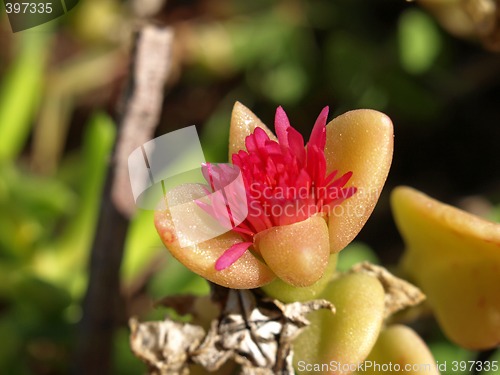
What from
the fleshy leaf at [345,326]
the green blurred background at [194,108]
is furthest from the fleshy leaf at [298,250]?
the green blurred background at [194,108]

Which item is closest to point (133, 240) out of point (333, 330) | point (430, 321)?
point (430, 321)

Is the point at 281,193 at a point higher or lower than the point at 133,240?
higher

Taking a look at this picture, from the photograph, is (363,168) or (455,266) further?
(455,266)

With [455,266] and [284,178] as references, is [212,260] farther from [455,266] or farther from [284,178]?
[455,266]

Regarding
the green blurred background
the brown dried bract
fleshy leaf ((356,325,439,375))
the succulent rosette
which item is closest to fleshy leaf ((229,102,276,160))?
the succulent rosette

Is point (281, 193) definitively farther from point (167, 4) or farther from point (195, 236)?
point (167, 4)

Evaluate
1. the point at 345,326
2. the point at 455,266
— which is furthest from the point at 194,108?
the point at 345,326
